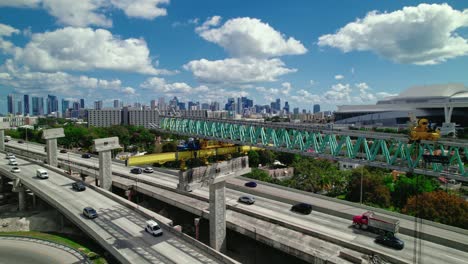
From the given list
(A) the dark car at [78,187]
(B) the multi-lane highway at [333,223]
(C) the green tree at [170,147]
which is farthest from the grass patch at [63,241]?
(C) the green tree at [170,147]

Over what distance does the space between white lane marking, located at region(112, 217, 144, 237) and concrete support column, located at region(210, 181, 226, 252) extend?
6725 mm

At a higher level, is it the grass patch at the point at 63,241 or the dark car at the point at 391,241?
the dark car at the point at 391,241

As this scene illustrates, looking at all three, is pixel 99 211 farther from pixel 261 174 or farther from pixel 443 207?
pixel 443 207

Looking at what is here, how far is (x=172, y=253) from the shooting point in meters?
23.1

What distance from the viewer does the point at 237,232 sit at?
28.1 meters

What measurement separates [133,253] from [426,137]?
2540 centimetres

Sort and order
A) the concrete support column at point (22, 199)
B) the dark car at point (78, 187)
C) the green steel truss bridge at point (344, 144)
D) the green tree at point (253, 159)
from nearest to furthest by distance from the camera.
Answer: the green steel truss bridge at point (344, 144) → the dark car at point (78, 187) → the concrete support column at point (22, 199) → the green tree at point (253, 159)

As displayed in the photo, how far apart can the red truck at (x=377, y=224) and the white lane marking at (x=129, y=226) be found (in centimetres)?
2002

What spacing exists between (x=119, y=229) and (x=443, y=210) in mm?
33456

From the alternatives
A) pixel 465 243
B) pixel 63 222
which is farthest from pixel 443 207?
pixel 63 222

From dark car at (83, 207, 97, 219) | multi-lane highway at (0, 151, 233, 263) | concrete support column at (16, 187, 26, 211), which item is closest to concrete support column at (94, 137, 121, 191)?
multi-lane highway at (0, 151, 233, 263)

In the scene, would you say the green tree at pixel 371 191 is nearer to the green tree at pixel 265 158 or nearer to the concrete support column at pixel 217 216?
the concrete support column at pixel 217 216

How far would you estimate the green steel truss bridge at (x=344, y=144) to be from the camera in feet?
87.9

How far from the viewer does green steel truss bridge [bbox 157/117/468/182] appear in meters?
26.8
